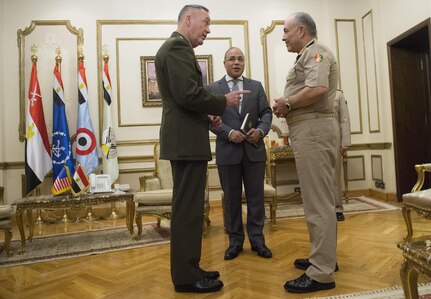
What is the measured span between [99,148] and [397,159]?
3.65 meters

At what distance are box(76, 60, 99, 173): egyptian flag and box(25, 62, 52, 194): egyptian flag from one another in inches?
14.4

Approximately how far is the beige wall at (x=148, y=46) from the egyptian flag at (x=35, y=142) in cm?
26

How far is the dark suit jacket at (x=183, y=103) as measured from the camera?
5.60 feet

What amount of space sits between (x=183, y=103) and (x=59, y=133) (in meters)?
2.97

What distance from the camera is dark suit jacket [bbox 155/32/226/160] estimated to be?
171 centimetres

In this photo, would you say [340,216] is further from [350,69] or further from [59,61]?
[59,61]

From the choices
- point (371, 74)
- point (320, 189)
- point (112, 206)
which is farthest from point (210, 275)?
point (371, 74)

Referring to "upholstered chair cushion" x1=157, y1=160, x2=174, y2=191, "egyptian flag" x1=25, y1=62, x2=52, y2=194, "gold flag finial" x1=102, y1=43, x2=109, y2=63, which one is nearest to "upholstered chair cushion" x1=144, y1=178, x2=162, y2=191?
"upholstered chair cushion" x1=157, y1=160, x2=174, y2=191

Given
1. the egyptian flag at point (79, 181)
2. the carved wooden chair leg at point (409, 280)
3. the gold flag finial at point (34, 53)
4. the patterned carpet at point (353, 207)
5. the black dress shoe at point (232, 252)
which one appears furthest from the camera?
the gold flag finial at point (34, 53)

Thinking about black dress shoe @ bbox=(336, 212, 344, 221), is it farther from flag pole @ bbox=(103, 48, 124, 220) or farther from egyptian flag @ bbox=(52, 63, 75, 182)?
egyptian flag @ bbox=(52, 63, 75, 182)

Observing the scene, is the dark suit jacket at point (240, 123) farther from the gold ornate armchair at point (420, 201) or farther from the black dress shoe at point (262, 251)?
the gold ornate armchair at point (420, 201)

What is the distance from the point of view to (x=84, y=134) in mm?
4234

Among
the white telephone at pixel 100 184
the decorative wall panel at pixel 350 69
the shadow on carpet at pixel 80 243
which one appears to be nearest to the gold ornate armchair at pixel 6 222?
the shadow on carpet at pixel 80 243

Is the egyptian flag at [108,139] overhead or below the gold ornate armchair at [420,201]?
overhead
